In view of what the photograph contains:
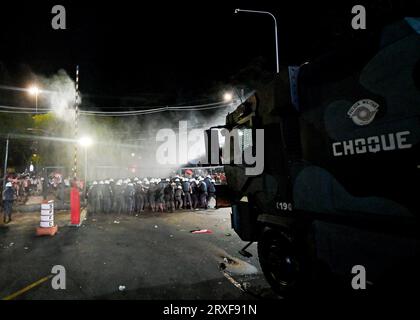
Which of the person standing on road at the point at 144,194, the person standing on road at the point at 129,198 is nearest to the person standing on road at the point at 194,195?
the person standing on road at the point at 144,194

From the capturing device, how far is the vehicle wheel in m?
3.84

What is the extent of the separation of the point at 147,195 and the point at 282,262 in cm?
1026

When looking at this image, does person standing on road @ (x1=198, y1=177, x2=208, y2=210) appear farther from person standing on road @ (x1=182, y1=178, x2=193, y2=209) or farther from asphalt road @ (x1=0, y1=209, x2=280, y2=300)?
asphalt road @ (x1=0, y1=209, x2=280, y2=300)

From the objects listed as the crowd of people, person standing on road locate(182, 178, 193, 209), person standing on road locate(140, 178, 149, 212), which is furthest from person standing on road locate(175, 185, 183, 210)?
person standing on road locate(140, 178, 149, 212)

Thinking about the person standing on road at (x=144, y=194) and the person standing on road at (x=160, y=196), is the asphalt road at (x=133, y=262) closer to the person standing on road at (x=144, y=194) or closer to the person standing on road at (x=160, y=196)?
the person standing on road at (x=160, y=196)

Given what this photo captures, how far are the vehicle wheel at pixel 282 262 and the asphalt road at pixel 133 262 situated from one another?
32 cm

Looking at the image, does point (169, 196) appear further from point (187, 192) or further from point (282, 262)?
point (282, 262)

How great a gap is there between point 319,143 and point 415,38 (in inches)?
56.4

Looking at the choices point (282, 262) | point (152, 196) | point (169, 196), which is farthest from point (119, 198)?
point (282, 262)

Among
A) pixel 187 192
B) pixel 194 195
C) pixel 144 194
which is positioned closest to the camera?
pixel 144 194

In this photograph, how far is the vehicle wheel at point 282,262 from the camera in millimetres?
3844

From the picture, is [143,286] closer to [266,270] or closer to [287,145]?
[266,270]

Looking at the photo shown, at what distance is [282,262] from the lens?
13.8ft

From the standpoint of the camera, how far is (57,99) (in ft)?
84.3
